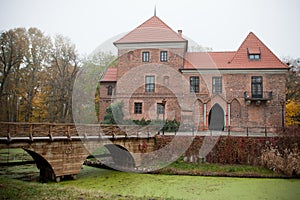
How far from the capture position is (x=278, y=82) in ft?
67.4

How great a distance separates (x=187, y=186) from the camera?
11727mm

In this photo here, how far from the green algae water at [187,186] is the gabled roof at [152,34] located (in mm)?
11378

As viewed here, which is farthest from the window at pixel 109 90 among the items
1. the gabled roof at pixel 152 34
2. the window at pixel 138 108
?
the gabled roof at pixel 152 34

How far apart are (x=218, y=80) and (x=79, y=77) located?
14.7 meters

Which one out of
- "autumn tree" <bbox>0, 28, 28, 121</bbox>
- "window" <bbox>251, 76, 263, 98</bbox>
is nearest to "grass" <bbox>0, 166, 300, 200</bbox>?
"window" <bbox>251, 76, 263, 98</bbox>

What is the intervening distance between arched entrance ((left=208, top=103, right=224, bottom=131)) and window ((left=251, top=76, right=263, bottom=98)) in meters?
2.67

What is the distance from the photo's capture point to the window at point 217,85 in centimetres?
2125

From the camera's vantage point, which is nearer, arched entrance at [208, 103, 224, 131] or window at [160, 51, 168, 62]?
arched entrance at [208, 103, 224, 131]

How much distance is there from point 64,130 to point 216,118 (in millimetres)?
12224

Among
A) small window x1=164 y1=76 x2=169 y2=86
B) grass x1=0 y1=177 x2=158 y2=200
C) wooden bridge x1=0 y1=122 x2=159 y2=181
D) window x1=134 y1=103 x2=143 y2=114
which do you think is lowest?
grass x1=0 y1=177 x2=158 y2=200

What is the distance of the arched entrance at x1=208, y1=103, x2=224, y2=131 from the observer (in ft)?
68.8

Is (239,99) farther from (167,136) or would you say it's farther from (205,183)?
(205,183)

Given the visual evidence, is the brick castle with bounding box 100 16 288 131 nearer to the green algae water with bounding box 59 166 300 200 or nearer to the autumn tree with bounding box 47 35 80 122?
the autumn tree with bounding box 47 35 80 122

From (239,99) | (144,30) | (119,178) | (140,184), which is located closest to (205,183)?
(140,184)
